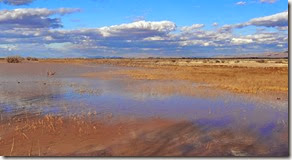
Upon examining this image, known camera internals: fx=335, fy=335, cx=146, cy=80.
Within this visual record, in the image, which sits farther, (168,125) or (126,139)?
(168,125)

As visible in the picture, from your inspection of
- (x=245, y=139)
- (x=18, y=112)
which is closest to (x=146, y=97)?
(x=18, y=112)

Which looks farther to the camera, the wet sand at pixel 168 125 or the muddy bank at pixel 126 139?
the muddy bank at pixel 126 139

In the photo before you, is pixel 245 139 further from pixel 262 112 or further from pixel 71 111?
pixel 71 111

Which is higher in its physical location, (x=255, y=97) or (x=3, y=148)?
(x=255, y=97)

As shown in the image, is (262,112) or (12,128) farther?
(12,128)

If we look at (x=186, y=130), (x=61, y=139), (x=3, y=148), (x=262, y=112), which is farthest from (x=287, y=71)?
(x=3, y=148)

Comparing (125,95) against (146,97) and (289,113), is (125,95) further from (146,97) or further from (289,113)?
(289,113)

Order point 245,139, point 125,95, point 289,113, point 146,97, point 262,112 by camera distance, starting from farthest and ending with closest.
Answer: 1. point 125,95
2. point 146,97
3. point 262,112
4. point 245,139
5. point 289,113

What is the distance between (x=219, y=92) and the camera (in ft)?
41.4

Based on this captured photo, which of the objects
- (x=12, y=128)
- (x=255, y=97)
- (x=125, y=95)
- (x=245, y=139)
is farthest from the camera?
(x=125, y=95)

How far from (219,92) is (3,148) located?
7763 millimetres

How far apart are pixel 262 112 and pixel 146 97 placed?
31.1 feet

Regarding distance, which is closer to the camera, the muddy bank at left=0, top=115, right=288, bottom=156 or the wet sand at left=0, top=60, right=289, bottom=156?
the wet sand at left=0, top=60, right=289, bottom=156

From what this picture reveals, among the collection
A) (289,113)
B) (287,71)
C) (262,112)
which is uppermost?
(287,71)
